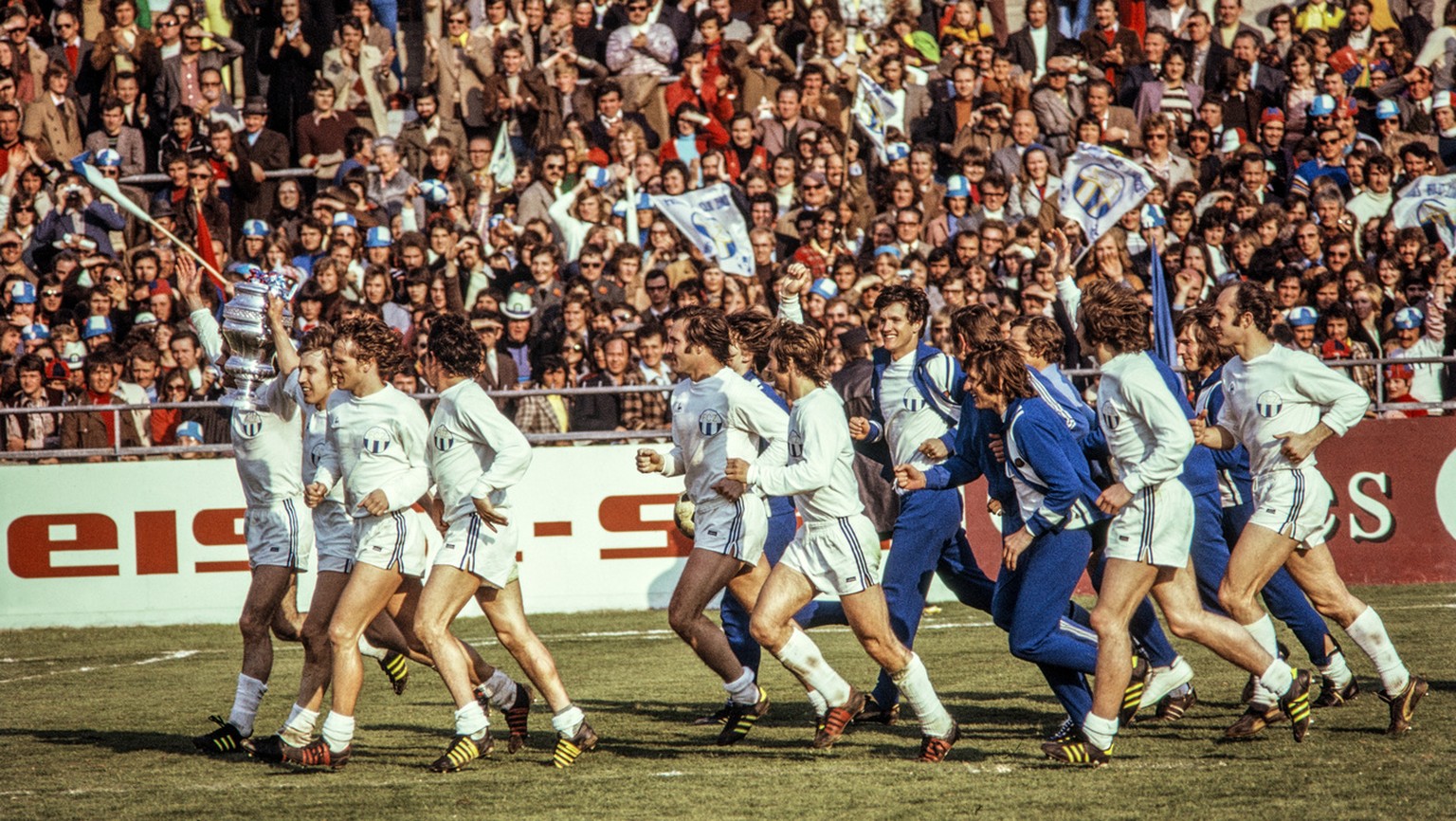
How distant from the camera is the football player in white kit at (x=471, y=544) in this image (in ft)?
25.0

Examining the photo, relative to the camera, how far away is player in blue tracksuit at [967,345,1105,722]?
7.31 m

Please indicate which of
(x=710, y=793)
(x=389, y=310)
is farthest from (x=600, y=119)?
(x=710, y=793)

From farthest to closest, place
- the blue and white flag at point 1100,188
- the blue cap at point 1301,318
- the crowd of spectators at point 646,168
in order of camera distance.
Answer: the blue and white flag at point 1100,188 → the crowd of spectators at point 646,168 → the blue cap at point 1301,318

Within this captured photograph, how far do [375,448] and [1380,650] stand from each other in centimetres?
464

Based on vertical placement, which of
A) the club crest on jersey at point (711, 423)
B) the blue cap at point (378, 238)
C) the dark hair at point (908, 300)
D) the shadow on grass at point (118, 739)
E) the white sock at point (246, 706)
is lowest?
the shadow on grass at point (118, 739)

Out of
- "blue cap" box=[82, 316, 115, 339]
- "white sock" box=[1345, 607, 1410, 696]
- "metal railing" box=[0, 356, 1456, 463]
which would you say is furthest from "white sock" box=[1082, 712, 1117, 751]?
"blue cap" box=[82, 316, 115, 339]

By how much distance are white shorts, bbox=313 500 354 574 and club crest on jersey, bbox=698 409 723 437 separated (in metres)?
1.71

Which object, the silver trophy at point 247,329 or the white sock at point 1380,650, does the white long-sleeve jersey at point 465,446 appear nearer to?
the silver trophy at point 247,329

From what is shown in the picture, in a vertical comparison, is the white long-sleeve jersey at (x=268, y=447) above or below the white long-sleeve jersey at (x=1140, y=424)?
below

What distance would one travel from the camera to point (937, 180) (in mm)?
16719

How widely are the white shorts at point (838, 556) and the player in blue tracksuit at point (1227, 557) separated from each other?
198 cm

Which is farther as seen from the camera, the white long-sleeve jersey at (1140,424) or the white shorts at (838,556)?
the white shorts at (838,556)

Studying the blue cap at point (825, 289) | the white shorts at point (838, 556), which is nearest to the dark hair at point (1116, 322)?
Answer: the white shorts at point (838, 556)

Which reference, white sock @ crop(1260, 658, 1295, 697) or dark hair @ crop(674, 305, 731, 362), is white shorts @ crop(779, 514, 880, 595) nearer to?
dark hair @ crop(674, 305, 731, 362)
